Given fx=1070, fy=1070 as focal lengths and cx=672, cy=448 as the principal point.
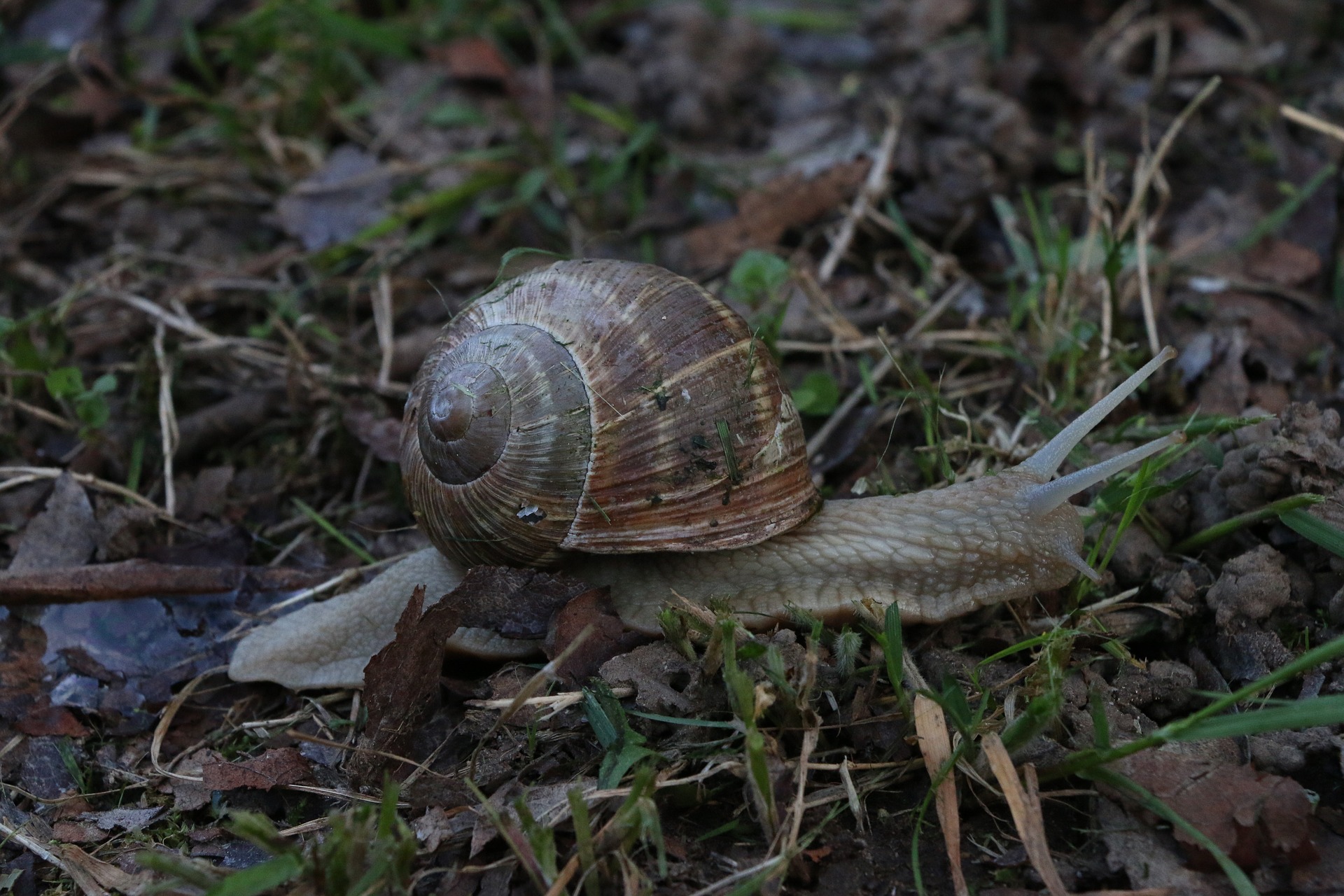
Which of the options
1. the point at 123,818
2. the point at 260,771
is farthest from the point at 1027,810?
the point at 123,818

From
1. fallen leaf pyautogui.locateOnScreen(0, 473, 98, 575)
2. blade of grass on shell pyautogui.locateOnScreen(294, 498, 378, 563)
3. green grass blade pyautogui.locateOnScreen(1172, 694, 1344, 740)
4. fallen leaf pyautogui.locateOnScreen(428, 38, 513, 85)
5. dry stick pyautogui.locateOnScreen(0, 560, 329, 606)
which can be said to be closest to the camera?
green grass blade pyautogui.locateOnScreen(1172, 694, 1344, 740)

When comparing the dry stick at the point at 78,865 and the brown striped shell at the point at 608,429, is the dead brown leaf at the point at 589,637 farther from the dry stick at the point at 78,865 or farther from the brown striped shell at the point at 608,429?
the dry stick at the point at 78,865

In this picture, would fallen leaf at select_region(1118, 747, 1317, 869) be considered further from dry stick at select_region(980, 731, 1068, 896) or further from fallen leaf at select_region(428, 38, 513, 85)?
fallen leaf at select_region(428, 38, 513, 85)

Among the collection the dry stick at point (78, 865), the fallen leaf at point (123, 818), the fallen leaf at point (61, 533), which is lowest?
the fallen leaf at point (123, 818)

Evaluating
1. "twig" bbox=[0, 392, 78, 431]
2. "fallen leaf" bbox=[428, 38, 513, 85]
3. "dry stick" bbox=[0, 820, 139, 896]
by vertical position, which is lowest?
"dry stick" bbox=[0, 820, 139, 896]

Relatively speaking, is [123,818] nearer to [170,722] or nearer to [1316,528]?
[170,722]

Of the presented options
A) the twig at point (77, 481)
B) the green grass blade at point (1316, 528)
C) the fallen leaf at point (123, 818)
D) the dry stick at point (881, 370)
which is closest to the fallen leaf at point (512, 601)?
the fallen leaf at point (123, 818)

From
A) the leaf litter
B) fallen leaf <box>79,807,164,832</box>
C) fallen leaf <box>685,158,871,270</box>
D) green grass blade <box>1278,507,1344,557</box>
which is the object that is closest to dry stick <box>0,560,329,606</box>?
the leaf litter
